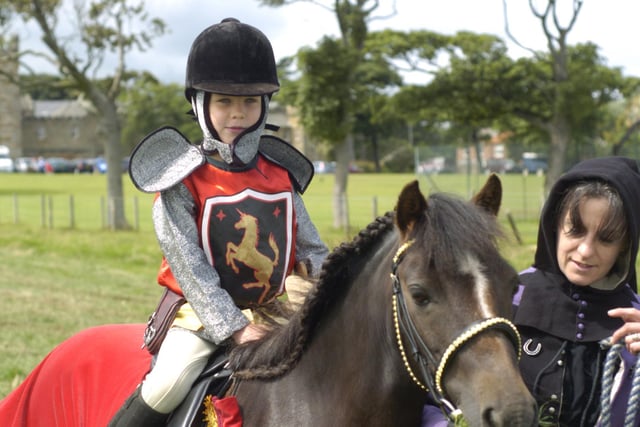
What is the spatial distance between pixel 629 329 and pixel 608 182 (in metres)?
0.49

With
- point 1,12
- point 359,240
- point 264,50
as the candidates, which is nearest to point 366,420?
point 359,240

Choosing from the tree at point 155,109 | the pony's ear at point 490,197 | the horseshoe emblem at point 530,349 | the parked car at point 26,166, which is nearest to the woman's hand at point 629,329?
the horseshoe emblem at point 530,349

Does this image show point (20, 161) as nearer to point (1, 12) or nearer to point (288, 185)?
point (1, 12)

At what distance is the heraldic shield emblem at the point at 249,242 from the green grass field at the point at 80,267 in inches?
10.3

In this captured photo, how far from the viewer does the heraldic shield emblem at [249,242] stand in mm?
3121

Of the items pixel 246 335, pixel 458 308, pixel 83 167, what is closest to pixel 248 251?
pixel 246 335

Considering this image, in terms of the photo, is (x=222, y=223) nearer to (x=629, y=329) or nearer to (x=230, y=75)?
(x=230, y=75)

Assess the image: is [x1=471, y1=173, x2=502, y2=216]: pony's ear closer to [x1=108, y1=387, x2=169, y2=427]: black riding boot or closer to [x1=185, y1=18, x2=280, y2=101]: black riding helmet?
[x1=185, y1=18, x2=280, y2=101]: black riding helmet

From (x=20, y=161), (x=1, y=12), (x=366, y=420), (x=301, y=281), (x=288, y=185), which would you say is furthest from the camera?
(x=20, y=161)

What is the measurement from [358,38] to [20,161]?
221 ft

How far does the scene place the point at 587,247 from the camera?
8.98 feet

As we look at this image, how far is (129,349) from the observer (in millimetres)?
3580

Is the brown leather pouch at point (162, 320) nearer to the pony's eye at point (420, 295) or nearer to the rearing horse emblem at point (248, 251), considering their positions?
the rearing horse emblem at point (248, 251)

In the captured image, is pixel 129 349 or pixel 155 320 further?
pixel 129 349
